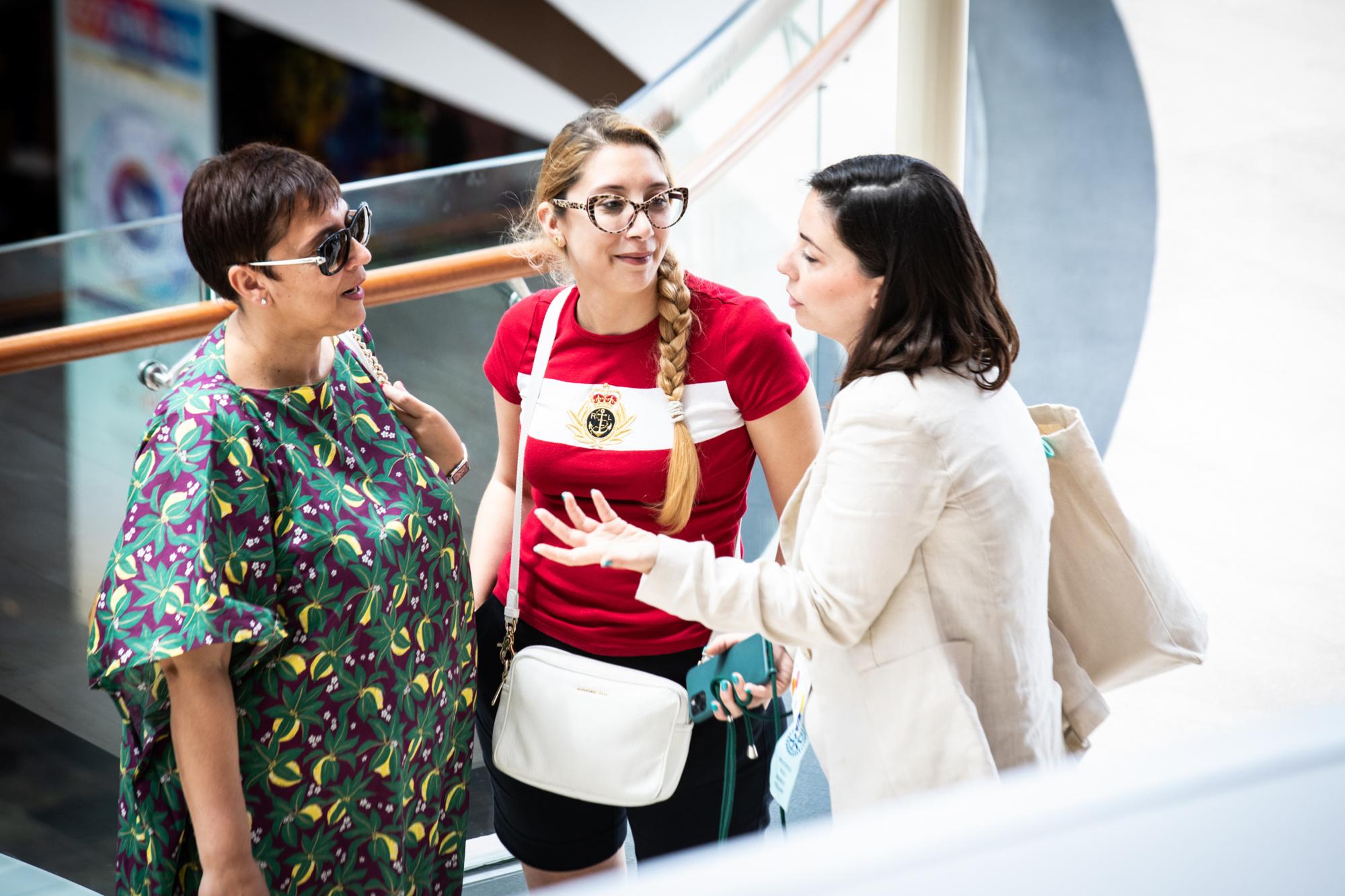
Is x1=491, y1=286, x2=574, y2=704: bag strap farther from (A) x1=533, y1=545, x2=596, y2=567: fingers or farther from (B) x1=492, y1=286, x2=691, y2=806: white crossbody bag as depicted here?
(A) x1=533, y1=545, x2=596, y2=567: fingers

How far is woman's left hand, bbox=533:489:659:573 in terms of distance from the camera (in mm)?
1348

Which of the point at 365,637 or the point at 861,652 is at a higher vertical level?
the point at 861,652

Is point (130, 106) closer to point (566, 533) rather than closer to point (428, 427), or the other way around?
point (428, 427)

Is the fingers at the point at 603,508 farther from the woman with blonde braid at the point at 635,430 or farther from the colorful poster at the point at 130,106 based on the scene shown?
the colorful poster at the point at 130,106

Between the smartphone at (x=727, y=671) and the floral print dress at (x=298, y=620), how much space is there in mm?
348

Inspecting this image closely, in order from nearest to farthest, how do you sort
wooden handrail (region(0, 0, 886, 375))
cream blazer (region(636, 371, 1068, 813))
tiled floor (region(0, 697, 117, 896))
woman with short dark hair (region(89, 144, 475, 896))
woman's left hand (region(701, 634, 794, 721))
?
cream blazer (region(636, 371, 1068, 813)) → woman with short dark hair (region(89, 144, 475, 896)) → woman's left hand (region(701, 634, 794, 721)) → wooden handrail (region(0, 0, 886, 375)) → tiled floor (region(0, 697, 117, 896))

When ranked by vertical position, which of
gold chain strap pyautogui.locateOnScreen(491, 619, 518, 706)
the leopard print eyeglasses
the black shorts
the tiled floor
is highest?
the leopard print eyeglasses

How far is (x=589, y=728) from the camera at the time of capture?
1653 millimetres

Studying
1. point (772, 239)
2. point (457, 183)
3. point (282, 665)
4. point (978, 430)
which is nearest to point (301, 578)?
point (282, 665)

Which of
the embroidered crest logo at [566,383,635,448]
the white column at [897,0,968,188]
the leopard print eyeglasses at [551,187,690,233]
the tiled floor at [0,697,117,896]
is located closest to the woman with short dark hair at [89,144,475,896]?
the embroidered crest logo at [566,383,635,448]

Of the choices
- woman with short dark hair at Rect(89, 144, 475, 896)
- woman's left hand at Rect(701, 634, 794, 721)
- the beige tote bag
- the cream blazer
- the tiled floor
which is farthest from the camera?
the tiled floor

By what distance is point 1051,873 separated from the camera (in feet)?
1.29

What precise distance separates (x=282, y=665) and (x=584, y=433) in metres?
0.54

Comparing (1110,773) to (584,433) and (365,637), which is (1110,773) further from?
(584,433)
